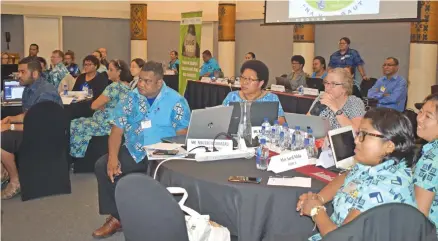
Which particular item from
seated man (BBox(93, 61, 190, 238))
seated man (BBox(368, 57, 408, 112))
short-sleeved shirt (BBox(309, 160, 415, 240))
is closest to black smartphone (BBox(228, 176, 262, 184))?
short-sleeved shirt (BBox(309, 160, 415, 240))

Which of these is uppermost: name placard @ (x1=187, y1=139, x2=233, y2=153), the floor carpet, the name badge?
the name badge

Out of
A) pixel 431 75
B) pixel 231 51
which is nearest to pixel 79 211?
pixel 431 75

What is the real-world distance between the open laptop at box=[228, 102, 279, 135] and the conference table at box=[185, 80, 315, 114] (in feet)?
13.0

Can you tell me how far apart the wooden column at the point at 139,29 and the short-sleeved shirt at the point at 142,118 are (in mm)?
10857

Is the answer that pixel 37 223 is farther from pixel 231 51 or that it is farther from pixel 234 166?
pixel 231 51

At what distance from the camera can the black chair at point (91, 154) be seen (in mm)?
5543

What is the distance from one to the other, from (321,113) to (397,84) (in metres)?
4.18

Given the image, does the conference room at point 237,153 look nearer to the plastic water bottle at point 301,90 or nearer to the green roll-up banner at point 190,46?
the plastic water bottle at point 301,90

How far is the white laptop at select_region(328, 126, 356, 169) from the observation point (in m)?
2.57

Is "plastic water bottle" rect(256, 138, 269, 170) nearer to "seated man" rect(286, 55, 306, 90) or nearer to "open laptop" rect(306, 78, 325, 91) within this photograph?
"open laptop" rect(306, 78, 325, 91)

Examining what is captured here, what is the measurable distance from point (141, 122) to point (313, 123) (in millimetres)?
1230

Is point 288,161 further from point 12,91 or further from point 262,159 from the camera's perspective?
point 12,91

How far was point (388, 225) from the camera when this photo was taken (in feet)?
5.23

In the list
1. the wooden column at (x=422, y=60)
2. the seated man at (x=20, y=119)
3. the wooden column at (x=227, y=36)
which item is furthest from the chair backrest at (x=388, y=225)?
the wooden column at (x=227, y=36)
